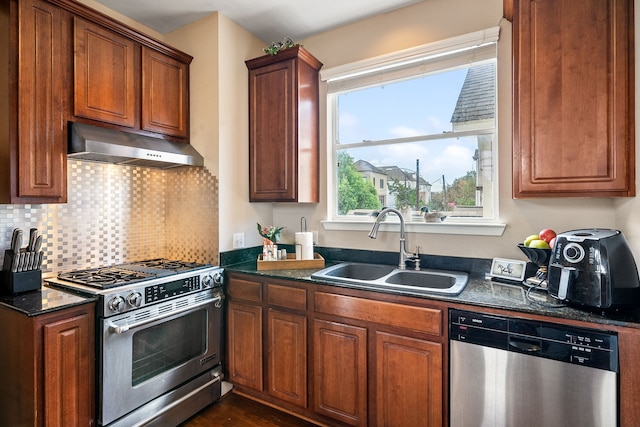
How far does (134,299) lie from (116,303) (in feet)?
0.31

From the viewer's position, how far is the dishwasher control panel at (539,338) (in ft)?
4.33

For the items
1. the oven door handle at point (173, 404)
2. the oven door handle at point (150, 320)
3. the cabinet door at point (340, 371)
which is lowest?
the oven door handle at point (173, 404)

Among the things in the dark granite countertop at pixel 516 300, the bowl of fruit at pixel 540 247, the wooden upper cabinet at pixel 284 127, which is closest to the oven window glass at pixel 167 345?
the dark granite countertop at pixel 516 300

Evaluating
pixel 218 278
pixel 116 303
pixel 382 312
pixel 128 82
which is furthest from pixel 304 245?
pixel 128 82

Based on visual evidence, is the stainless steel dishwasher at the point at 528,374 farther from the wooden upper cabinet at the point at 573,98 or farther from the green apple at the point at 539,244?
the wooden upper cabinet at the point at 573,98

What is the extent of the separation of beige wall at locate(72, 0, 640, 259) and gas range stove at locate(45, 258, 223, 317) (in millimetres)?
343

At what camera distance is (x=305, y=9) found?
7.87 ft

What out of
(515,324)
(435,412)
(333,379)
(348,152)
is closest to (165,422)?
(333,379)

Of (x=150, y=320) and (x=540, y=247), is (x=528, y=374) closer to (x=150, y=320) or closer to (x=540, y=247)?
(x=540, y=247)

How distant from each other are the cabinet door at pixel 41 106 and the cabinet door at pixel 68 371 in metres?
0.74

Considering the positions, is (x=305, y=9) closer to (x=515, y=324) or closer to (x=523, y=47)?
(x=523, y=47)

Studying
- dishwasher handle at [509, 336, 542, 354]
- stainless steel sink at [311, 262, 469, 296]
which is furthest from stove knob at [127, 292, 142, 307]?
dishwasher handle at [509, 336, 542, 354]

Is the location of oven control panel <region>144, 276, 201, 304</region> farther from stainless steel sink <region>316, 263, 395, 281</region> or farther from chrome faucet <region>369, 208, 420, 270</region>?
chrome faucet <region>369, 208, 420, 270</region>

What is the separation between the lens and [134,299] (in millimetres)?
1816
